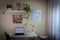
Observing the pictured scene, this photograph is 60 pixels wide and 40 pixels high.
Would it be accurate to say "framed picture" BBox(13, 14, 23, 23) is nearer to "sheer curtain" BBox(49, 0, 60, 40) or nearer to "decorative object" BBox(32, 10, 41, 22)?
"decorative object" BBox(32, 10, 41, 22)

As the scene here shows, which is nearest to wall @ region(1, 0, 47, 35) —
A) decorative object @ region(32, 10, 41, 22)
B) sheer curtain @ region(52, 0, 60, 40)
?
decorative object @ region(32, 10, 41, 22)

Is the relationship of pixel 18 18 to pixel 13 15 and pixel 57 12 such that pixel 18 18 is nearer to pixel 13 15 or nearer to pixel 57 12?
pixel 13 15

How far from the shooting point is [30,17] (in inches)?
260

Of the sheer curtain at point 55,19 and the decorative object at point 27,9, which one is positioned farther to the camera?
the decorative object at point 27,9

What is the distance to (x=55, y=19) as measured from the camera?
18.2ft

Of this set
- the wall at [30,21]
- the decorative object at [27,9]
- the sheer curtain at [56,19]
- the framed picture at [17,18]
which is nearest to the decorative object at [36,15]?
the wall at [30,21]

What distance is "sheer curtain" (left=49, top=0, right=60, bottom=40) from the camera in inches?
209

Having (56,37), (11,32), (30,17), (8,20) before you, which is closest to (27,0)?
(30,17)

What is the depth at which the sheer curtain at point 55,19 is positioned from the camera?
5.32 meters

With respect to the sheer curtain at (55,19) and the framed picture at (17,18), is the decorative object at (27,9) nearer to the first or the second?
the framed picture at (17,18)

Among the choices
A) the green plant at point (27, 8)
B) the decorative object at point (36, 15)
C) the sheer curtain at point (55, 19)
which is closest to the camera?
the sheer curtain at point (55, 19)

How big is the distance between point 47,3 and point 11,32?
2.34 metres

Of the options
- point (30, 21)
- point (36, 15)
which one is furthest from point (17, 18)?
point (36, 15)

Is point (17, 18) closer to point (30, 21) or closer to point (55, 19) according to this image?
point (30, 21)
